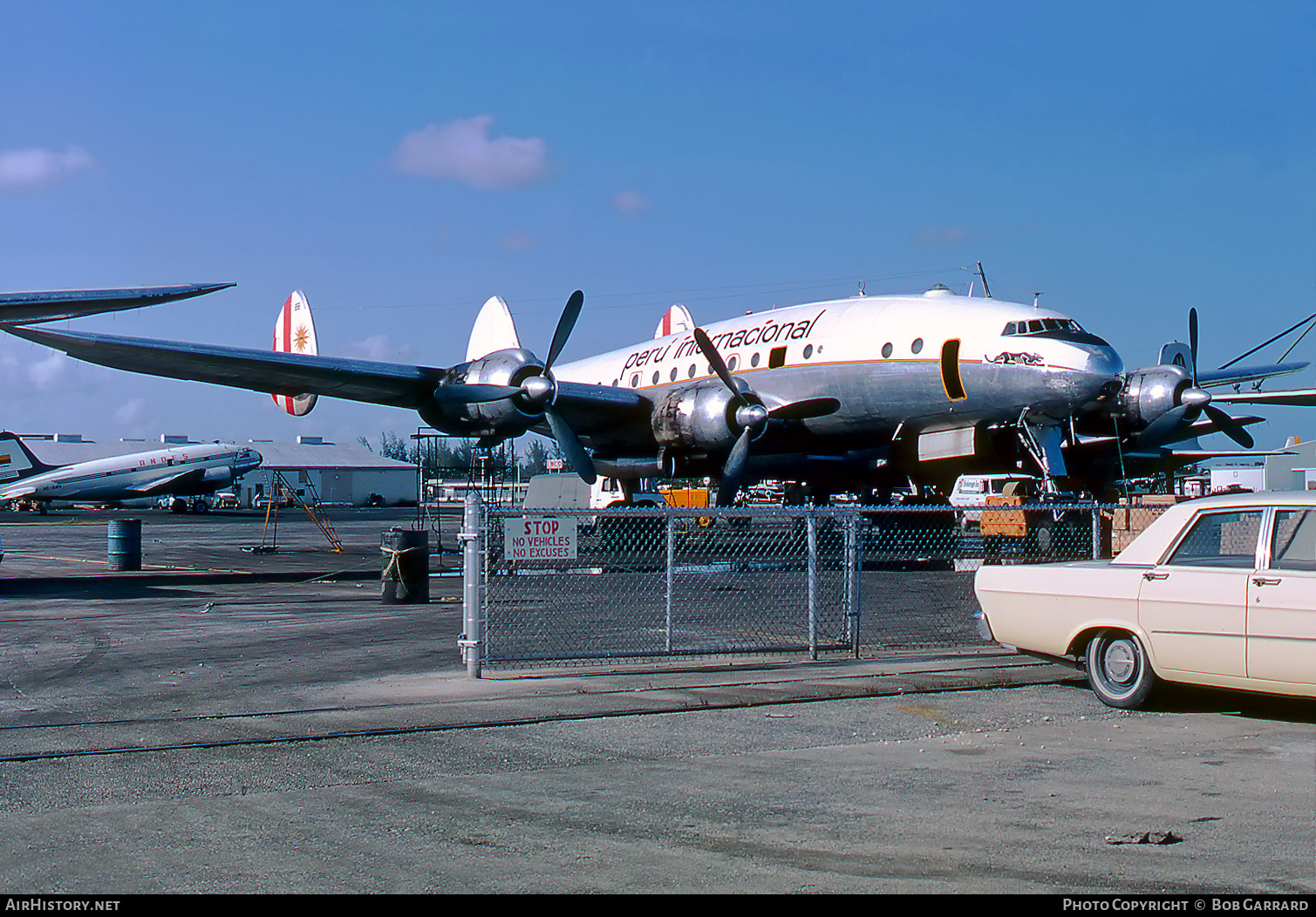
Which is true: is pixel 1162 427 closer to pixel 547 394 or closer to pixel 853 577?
pixel 547 394

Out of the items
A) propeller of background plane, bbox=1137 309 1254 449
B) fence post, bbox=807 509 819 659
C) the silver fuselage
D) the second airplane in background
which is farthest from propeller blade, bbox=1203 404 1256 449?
the second airplane in background

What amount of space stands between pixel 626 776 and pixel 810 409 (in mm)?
16819

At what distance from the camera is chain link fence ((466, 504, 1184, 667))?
10602 mm

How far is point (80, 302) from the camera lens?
18859 millimetres

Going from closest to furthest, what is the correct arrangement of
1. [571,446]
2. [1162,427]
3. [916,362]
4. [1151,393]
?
[916,362] < [1151,393] < [571,446] < [1162,427]

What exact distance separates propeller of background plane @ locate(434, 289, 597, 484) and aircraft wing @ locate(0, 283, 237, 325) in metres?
4.96

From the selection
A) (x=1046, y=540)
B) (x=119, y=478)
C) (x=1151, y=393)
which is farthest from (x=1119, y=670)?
(x=119, y=478)

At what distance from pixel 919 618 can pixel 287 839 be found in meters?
9.93

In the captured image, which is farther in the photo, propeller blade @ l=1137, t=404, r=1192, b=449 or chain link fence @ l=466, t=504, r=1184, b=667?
propeller blade @ l=1137, t=404, r=1192, b=449

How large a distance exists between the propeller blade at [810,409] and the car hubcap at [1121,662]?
1420 cm

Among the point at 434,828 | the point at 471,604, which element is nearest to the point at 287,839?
the point at 434,828

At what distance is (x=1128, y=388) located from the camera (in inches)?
936

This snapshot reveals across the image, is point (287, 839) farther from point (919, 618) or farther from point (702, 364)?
point (702, 364)

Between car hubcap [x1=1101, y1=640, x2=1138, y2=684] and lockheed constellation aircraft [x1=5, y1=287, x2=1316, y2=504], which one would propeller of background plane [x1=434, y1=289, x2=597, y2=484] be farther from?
car hubcap [x1=1101, y1=640, x2=1138, y2=684]
